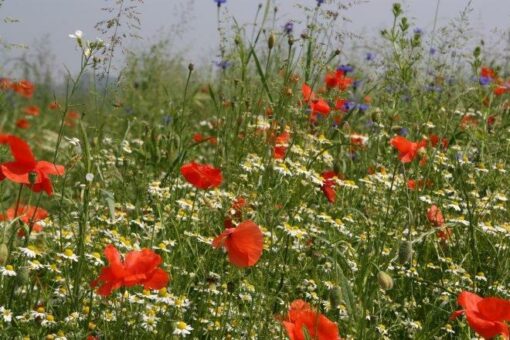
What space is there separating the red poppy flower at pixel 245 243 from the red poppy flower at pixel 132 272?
15 centimetres

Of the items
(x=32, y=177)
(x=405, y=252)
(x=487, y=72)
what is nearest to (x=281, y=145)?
(x=405, y=252)

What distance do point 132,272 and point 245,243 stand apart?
0.27 meters

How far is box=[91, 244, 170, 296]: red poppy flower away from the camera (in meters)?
1.74

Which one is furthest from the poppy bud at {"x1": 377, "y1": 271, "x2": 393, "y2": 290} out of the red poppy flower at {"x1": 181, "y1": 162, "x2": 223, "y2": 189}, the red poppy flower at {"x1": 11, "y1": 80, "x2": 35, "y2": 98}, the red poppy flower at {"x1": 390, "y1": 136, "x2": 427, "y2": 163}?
the red poppy flower at {"x1": 11, "y1": 80, "x2": 35, "y2": 98}

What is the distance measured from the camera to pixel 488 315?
1.62 m

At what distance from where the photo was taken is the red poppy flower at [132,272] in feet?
5.72

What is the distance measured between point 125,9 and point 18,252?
94 centimetres

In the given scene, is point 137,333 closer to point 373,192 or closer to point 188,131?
point 373,192

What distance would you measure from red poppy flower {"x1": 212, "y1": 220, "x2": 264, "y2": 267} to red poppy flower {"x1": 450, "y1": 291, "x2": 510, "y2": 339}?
1.57 ft

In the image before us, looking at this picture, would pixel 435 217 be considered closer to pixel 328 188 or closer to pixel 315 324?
pixel 328 188

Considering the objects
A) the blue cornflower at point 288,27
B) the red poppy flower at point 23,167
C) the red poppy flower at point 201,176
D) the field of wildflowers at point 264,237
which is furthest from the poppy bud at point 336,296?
the blue cornflower at point 288,27

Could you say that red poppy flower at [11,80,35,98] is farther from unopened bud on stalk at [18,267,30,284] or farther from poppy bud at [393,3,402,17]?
poppy bud at [393,3,402,17]

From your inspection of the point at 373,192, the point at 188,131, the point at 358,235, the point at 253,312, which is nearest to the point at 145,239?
the point at 253,312

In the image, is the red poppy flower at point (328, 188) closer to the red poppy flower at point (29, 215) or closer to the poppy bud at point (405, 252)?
the poppy bud at point (405, 252)
